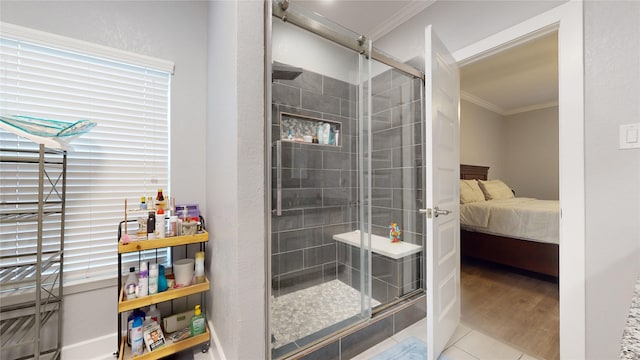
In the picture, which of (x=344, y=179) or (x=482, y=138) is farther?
(x=482, y=138)

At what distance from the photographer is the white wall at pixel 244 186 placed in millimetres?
1093

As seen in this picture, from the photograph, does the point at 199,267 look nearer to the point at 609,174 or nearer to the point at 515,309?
the point at 609,174

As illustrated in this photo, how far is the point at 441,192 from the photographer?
5.20 feet

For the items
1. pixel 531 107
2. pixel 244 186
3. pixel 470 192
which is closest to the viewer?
pixel 244 186

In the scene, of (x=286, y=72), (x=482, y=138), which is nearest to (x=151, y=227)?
(x=286, y=72)

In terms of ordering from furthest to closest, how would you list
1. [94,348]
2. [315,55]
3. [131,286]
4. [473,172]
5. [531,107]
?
[531,107] < [473,172] < [315,55] < [94,348] < [131,286]

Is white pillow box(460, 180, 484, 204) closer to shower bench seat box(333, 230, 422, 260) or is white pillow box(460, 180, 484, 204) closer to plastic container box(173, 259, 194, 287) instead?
shower bench seat box(333, 230, 422, 260)

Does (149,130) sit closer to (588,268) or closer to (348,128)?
(348,128)

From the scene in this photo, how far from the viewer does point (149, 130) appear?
5.54ft

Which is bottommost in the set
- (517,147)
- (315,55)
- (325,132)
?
(325,132)

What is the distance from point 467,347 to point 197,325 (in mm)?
1853

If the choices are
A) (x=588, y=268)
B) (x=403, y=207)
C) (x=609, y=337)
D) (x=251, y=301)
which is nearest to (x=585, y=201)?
(x=588, y=268)

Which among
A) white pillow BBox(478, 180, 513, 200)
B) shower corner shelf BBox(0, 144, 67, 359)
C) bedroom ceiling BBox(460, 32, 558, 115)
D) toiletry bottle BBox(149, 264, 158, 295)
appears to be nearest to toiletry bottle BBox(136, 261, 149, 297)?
toiletry bottle BBox(149, 264, 158, 295)

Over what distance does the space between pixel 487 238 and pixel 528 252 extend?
45 cm
